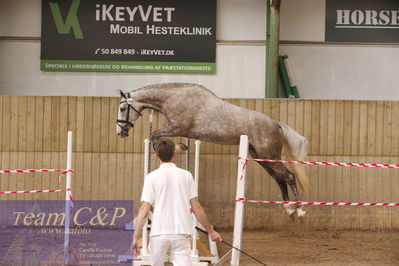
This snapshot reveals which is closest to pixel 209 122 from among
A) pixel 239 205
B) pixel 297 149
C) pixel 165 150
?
pixel 297 149

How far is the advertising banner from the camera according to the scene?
636 centimetres

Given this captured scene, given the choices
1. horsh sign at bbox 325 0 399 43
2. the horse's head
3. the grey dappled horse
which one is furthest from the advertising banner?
horsh sign at bbox 325 0 399 43

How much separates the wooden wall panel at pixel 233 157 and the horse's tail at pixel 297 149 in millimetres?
1269

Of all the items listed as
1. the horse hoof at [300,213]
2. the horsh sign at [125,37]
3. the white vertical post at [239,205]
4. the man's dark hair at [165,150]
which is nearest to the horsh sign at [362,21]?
the horsh sign at [125,37]

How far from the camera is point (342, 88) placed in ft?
34.5

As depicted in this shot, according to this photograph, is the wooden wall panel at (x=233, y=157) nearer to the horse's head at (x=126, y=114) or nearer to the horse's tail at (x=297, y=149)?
the horse's tail at (x=297, y=149)

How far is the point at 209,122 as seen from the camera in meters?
7.70

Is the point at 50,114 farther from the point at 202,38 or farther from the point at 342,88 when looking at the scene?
the point at 342,88

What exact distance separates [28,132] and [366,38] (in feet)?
19.3

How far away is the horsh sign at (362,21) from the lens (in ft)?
34.5

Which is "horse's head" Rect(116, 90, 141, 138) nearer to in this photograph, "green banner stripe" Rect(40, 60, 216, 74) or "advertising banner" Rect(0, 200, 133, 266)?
"advertising banner" Rect(0, 200, 133, 266)

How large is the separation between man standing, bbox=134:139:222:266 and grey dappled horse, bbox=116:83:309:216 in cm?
347

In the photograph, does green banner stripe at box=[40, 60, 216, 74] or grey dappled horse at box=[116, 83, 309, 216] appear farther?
green banner stripe at box=[40, 60, 216, 74]

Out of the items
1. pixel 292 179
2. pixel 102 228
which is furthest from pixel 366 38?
pixel 102 228
